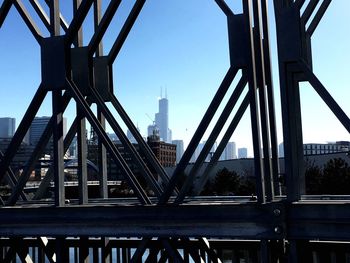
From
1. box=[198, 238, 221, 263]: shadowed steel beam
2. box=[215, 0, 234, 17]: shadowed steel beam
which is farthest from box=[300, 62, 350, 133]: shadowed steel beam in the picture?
box=[198, 238, 221, 263]: shadowed steel beam

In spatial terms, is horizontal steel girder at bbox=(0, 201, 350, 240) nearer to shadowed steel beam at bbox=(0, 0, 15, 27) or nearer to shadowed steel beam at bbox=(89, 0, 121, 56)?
shadowed steel beam at bbox=(89, 0, 121, 56)

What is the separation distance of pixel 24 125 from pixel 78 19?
1.64m

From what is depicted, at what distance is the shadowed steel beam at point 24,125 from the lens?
252 inches

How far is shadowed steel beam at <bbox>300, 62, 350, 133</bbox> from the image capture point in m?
5.08

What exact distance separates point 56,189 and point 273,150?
9.55ft

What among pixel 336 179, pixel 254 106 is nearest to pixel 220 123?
pixel 254 106

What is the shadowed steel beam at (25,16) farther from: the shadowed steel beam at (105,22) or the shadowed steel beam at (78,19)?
the shadowed steel beam at (105,22)

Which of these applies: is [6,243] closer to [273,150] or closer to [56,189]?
[56,189]

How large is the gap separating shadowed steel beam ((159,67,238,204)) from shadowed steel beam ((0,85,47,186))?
219 centimetres

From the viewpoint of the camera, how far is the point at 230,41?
5.61m

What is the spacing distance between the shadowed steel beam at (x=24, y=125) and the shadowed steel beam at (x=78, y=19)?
79cm

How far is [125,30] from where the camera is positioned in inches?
294

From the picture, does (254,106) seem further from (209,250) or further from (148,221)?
(209,250)

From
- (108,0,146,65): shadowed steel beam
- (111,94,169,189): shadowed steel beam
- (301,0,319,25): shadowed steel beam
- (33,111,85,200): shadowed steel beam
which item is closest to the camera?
(301,0,319,25): shadowed steel beam
